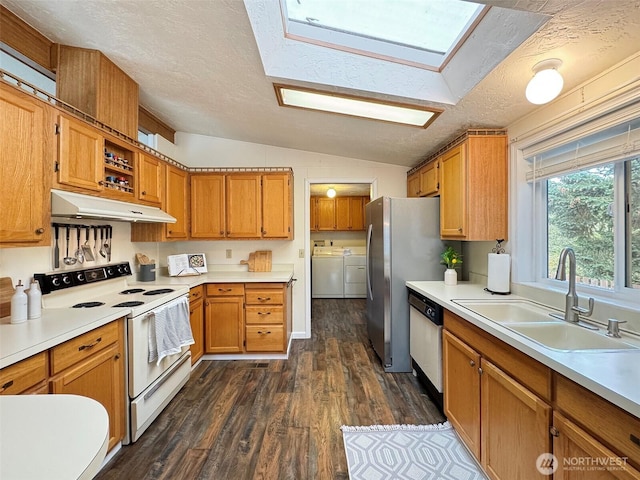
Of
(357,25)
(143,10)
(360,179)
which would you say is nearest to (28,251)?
(143,10)

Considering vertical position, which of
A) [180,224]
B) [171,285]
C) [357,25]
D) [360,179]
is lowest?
[171,285]

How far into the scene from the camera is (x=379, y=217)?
274 cm

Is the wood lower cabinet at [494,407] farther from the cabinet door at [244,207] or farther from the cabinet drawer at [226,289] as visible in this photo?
the cabinet door at [244,207]

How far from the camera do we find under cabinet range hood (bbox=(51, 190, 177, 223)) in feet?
5.11

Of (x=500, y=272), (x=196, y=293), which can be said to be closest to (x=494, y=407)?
(x=500, y=272)

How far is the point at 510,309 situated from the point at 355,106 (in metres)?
1.83

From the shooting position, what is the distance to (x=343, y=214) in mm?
6148

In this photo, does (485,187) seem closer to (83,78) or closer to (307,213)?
(307,213)

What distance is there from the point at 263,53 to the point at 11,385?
2028 millimetres

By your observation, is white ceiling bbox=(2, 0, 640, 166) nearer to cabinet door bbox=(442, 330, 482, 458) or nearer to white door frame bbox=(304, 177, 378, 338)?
white door frame bbox=(304, 177, 378, 338)

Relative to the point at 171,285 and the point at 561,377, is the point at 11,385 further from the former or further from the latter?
the point at 561,377

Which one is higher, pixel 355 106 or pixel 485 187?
pixel 355 106

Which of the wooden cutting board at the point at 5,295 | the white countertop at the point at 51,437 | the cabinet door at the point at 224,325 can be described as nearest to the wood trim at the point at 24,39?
the wooden cutting board at the point at 5,295

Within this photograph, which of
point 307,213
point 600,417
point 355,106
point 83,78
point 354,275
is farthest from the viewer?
point 354,275
